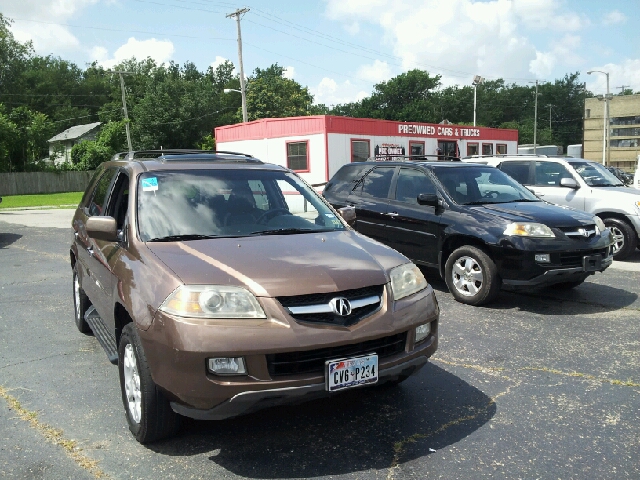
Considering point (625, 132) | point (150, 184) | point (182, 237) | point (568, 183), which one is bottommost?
point (568, 183)

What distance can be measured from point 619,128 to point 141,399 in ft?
328

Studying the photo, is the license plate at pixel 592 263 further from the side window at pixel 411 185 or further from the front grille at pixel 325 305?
the front grille at pixel 325 305

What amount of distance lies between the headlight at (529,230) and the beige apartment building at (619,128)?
89126mm

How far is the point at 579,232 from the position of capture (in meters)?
6.71

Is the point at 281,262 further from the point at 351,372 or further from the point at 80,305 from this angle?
the point at 80,305

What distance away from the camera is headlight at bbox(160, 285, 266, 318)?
307cm

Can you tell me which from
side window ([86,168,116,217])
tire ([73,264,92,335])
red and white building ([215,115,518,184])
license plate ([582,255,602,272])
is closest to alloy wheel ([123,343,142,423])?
side window ([86,168,116,217])

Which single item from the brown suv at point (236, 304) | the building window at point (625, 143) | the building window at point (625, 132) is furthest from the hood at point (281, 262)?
the building window at point (625, 132)

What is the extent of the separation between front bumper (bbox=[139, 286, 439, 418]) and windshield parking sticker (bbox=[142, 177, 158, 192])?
4.30ft

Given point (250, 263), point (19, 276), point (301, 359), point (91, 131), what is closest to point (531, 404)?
point (301, 359)

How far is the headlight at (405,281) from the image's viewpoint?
11.5 ft

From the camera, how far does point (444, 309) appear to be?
676 cm

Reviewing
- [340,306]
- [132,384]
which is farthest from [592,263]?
[132,384]

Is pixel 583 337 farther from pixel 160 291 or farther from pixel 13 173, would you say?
pixel 13 173
